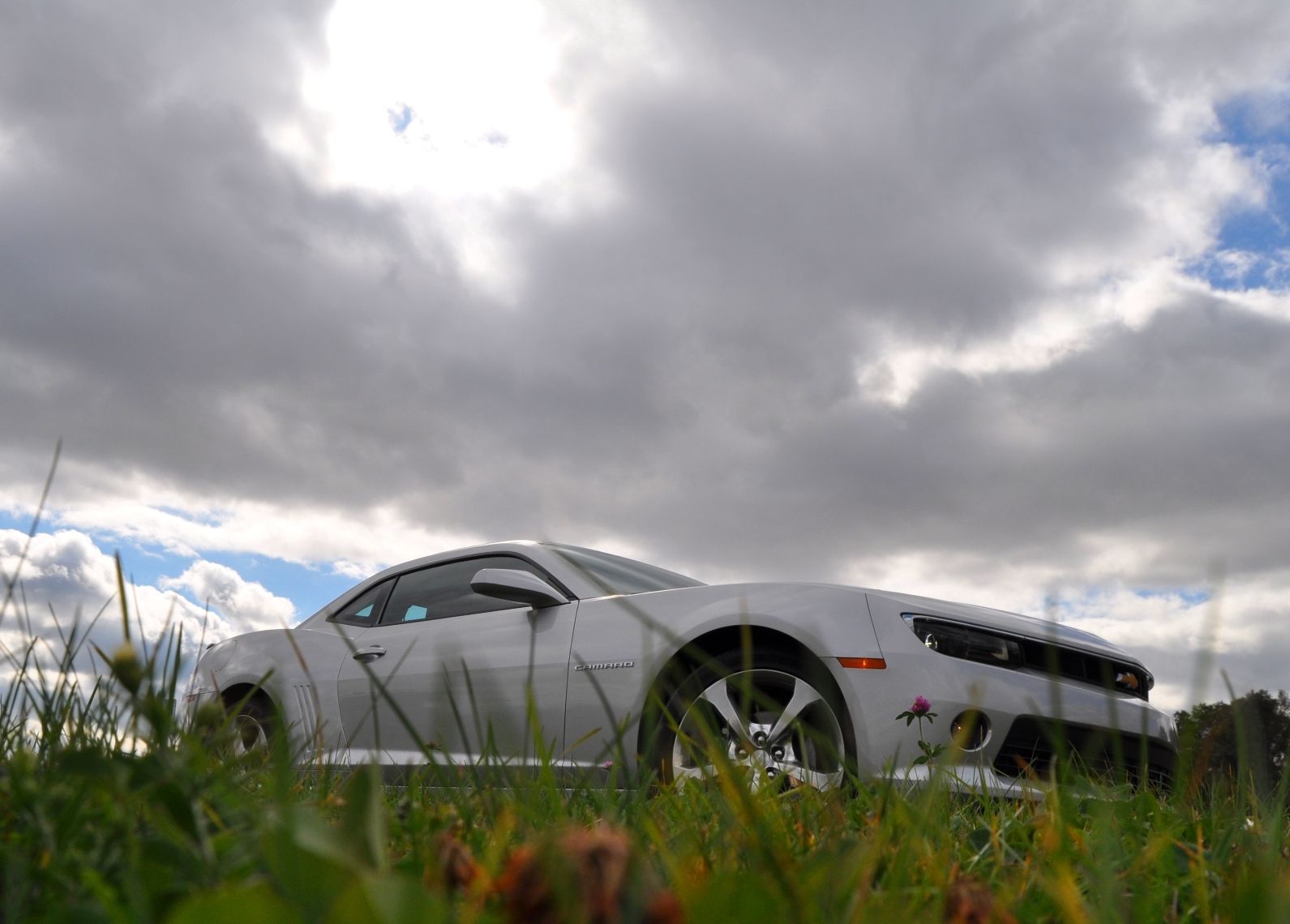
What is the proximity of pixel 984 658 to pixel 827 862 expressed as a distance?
342cm

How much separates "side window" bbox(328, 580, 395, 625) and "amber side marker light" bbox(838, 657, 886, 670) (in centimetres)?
326

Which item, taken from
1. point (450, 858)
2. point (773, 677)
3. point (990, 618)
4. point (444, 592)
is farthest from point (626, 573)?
point (450, 858)

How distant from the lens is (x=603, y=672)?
436cm

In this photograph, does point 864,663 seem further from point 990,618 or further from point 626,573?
point 626,573

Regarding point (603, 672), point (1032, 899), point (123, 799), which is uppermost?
point (603, 672)

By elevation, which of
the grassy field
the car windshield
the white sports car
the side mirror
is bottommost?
the grassy field

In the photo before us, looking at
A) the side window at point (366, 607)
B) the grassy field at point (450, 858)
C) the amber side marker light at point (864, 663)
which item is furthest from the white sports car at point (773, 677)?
the grassy field at point (450, 858)

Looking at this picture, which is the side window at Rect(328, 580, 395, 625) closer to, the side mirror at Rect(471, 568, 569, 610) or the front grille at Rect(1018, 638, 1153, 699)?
the side mirror at Rect(471, 568, 569, 610)

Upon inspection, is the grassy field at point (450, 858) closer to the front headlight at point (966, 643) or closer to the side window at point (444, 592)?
the front headlight at point (966, 643)

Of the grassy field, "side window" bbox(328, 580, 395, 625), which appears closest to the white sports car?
"side window" bbox(328, 580, 395, 625)

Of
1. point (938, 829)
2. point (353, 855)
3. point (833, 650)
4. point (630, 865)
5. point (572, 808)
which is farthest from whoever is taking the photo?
point (833, 650)

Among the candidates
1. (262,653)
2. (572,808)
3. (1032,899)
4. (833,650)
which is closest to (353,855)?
(1032,899)

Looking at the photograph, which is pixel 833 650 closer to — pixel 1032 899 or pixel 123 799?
pixel 1032 899

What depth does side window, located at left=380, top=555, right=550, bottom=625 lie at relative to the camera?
207 inches
